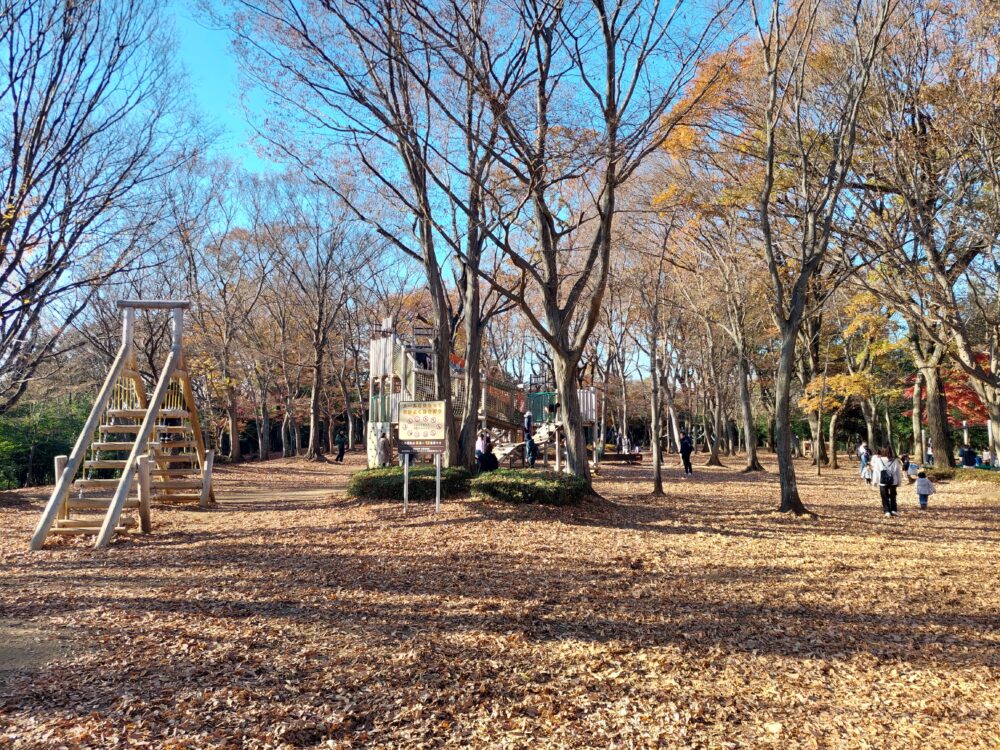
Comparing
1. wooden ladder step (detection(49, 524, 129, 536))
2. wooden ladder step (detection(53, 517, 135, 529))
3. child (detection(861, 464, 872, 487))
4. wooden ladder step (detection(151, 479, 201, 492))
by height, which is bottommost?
child (detection(861, 464, 872, 487))

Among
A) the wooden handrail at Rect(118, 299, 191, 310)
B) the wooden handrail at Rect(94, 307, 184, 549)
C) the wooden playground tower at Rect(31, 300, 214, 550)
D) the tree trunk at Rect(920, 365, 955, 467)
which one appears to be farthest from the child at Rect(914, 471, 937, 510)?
the wooden handrail at Rect(118, 299, 191, 310)

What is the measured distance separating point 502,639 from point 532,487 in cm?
551

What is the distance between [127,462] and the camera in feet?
26.1

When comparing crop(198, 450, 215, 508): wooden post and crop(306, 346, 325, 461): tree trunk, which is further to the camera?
crop(306, 346, 325, 461): tree trunk

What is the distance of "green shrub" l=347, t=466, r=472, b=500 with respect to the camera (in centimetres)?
1089

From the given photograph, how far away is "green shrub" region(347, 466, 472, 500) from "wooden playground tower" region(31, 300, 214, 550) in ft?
8.37

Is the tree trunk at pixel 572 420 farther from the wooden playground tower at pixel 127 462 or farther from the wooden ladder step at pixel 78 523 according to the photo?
the wooden ladder step at pixel 78 523

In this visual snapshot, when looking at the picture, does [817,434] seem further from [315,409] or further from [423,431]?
[315,409]

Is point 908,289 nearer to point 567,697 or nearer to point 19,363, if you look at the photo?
point 567,697

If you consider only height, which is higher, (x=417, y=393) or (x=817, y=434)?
(x=417, y=393)

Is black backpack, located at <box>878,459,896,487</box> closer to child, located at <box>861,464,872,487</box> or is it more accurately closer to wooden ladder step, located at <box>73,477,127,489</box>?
child, located at <box>861,464,872,487</box>

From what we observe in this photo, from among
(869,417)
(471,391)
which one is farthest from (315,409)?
(869,417)

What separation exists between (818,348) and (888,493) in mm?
18871

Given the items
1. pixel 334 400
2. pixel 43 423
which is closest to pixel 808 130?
pixel 43 423
